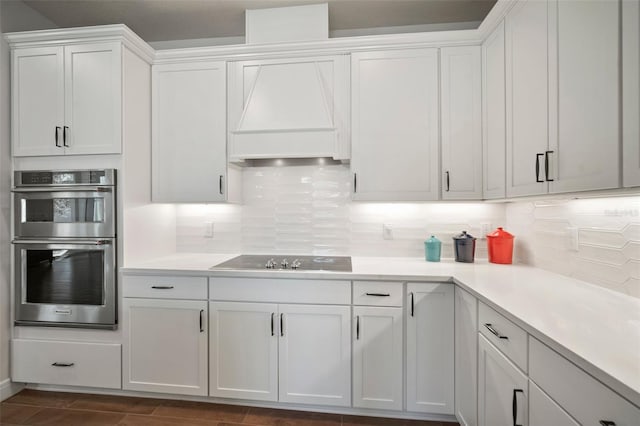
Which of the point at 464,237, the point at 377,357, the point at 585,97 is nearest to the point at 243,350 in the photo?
the point at 377,357

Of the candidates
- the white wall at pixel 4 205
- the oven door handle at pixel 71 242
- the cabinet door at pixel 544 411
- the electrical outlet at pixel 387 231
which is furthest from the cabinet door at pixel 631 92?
the white wall at pixel 4 205

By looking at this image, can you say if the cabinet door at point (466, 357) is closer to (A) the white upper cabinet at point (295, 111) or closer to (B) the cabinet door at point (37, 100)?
(A) the white upper cabinet at point (295, 111)

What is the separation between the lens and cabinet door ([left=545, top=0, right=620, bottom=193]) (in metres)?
1.05

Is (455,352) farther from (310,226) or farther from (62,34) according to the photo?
(62,34)

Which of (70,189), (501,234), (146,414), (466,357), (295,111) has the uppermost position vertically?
(295,111)

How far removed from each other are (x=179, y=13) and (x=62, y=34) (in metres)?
0.81

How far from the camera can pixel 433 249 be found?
227 centimetres

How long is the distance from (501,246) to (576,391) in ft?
4.81

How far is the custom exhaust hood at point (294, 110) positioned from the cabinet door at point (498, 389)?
1470mm

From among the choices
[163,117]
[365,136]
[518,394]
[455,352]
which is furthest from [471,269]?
[163,117]

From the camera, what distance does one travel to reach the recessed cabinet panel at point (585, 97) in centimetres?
105

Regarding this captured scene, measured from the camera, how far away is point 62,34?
82.3 inches

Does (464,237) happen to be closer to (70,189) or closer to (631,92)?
(631,92)

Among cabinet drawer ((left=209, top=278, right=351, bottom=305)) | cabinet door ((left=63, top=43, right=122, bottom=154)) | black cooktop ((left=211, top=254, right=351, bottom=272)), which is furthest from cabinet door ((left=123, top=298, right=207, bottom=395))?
cabinet door ((left=63, top=43, right=122, bottom=154))
